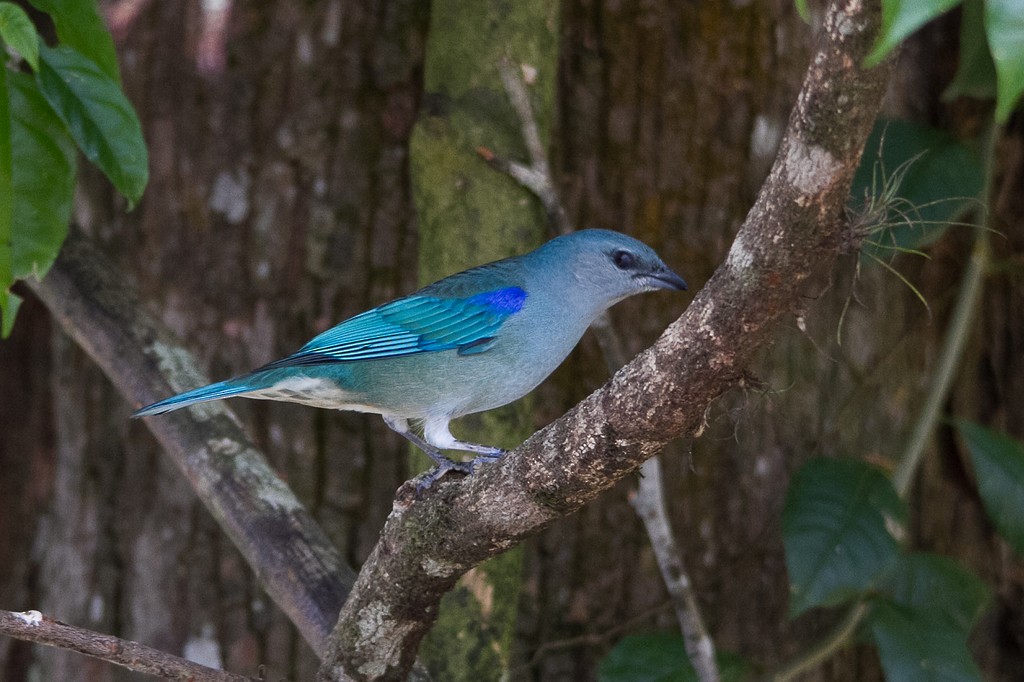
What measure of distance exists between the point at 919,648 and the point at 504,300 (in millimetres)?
1836

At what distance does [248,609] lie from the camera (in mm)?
4090

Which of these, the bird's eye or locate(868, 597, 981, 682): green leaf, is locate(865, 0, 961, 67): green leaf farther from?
locate(868, 597, 981, 682): green leaf

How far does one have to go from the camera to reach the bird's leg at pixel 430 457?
2.68 m

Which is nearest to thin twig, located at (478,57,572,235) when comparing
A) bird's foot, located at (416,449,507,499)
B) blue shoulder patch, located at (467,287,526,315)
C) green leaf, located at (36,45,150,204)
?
blue shoulder patch, located at (467,287,526,315)

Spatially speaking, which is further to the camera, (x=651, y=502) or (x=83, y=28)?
(x=651, y=502)

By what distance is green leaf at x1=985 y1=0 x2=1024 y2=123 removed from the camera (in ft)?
3.93

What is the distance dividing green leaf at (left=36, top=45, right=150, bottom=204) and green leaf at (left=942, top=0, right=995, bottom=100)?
297cm

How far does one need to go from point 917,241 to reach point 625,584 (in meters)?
1.66

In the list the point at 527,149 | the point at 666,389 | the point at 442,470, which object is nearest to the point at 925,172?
the point at 527,149

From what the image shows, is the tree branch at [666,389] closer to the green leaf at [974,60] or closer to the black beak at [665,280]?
the black beak at [665,280]

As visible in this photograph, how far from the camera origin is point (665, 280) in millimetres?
3461

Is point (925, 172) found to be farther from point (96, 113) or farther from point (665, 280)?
point (96, 113)

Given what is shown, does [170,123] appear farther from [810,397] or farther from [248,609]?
[810,397]

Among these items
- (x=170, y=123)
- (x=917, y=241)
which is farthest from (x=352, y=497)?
(x=917, y=241)
